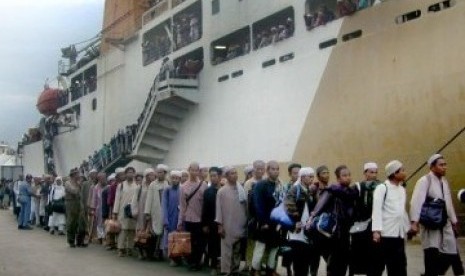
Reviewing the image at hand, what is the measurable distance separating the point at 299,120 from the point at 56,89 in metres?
25.4

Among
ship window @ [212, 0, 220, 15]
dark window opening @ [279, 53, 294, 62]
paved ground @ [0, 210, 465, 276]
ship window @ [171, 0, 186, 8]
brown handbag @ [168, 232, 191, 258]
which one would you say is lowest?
paved ground @ [0, 210, 465, 276]

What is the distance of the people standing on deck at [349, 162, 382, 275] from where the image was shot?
239 inches

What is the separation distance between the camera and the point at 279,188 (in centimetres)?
737

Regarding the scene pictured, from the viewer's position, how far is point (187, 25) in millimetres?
20062

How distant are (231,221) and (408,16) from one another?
18.5 ft

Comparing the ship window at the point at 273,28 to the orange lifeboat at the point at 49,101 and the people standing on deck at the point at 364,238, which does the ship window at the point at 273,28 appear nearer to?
the people standing on deck at the point at 364,238

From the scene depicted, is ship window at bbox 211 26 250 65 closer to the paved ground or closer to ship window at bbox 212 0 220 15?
ship window at bbox 212 0 220 15

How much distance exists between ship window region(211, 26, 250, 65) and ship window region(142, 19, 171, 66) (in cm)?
301

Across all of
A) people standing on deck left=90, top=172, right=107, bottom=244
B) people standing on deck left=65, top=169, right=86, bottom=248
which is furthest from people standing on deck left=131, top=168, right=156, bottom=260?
people standing on deck left=90, top=172, right=107, bottom=244

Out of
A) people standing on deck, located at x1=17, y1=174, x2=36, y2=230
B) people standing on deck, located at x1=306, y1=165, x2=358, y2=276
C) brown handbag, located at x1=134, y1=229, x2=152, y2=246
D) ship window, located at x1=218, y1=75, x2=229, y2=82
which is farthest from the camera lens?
ship window, located at x1=218, y1=75, x2=229, y2=82

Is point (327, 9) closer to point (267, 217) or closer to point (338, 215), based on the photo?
point (267, 217)

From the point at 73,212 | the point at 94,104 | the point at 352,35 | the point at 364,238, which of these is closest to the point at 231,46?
the point at 352,35

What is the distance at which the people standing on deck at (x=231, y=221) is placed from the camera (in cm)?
778

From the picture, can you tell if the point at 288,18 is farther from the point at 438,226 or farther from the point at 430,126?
the point at 438,226
